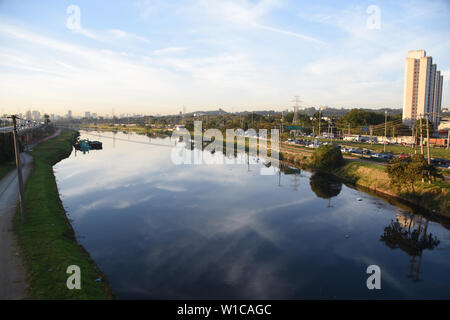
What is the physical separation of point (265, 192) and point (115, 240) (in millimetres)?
17007

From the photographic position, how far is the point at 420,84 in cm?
11369

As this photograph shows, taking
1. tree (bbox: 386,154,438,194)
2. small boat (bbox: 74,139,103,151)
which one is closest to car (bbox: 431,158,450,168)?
tree (bbox: 386,154,438,194)

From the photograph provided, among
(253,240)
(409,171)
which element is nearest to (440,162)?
(409,171)

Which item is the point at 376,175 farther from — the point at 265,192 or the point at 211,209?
the point at 211,209

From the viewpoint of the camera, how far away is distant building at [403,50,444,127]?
112m

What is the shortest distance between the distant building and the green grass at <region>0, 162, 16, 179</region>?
119 metres

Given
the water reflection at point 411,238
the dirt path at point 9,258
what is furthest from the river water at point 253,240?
the dirt path at point 9,258

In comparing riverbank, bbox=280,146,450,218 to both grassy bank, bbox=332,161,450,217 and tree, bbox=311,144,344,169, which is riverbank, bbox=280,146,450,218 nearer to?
grassy bank, bbox=332,161,450,217

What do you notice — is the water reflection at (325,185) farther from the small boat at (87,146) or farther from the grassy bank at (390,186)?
the small boat at (87,146)

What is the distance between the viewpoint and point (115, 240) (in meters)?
18.7

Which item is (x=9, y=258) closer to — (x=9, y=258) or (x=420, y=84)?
(x=9, y=258)

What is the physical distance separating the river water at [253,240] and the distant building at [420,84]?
103 meters

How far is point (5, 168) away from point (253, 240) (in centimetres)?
2990

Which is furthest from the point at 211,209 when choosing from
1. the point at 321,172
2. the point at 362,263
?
the point at 321,172
